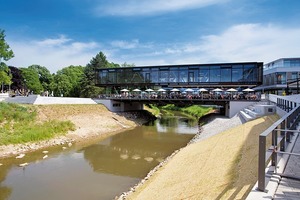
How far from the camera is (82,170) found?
16.7 m

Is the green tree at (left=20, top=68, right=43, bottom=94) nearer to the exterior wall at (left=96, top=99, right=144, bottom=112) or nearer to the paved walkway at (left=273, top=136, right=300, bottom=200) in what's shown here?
the exterior wall at (left=96, top=99, right=144, bottom=112)

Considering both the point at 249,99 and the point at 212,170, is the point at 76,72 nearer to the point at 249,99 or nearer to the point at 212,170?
the point at 249,99

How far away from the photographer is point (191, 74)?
145 ft

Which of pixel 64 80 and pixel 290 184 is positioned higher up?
pixel 64 80

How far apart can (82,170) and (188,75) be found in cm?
3148

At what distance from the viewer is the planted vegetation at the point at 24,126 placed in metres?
22.8

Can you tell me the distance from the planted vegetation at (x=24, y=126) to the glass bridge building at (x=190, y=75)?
21.0 m

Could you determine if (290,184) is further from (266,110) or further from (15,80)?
(15,80)

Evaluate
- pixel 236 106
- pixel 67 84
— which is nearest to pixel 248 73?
pixel 236 106

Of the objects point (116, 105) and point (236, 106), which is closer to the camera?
point (236, 106)

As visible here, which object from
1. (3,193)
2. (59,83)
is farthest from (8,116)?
(59,83)

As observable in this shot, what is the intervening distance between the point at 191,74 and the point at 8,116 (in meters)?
29.6

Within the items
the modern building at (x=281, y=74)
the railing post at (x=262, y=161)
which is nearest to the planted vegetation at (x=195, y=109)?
the modern building at (x=281, y=74)

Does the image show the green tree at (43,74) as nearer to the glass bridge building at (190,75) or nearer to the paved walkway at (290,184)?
the glass bridge building at (190,75)
